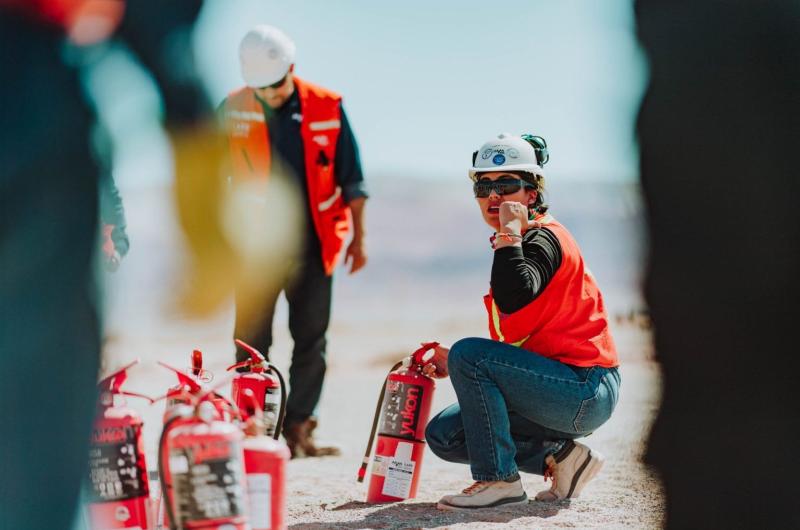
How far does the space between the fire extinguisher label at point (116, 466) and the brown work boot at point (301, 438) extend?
2262 mm

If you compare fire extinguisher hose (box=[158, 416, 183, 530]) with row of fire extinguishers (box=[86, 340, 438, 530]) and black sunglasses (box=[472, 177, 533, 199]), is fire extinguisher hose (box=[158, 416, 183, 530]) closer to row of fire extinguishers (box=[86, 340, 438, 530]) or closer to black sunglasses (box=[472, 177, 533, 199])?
row of fire extinguishers (box=[86, 340, 438, 530])

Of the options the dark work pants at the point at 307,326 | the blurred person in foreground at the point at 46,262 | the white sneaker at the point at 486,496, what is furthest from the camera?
the dark work pants at the point at 307,326

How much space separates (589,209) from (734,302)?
195 ft

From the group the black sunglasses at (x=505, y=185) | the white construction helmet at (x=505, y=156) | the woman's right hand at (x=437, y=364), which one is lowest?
the woman's right hand at (x=437, y=364)

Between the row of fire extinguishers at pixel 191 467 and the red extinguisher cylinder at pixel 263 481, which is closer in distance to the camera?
the row of fire extinguishers at pixel 191 467

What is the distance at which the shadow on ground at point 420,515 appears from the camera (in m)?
3.23

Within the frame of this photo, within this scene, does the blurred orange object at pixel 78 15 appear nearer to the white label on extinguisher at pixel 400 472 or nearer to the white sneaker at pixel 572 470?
the white label on extinguisher at pixel 400 472

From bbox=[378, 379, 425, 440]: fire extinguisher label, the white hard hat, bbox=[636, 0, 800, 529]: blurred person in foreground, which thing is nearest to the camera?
bbox=[636, 0, 800, 529]: blurred person in foreground

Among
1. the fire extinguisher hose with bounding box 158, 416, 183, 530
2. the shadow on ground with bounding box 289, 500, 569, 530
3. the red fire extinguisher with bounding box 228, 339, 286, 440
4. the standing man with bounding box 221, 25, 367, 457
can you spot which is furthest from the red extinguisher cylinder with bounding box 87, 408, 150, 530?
the standing man with bounding box 221, 25, 367, 457

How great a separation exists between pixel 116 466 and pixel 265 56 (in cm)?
262

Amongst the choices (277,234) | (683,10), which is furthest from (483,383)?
(277,234)

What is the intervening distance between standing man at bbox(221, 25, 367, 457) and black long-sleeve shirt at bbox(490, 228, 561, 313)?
192 cm

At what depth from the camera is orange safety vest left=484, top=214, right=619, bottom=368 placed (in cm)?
334

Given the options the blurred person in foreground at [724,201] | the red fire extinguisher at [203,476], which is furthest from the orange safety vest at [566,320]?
the red fire extinguisher at [203,476]
